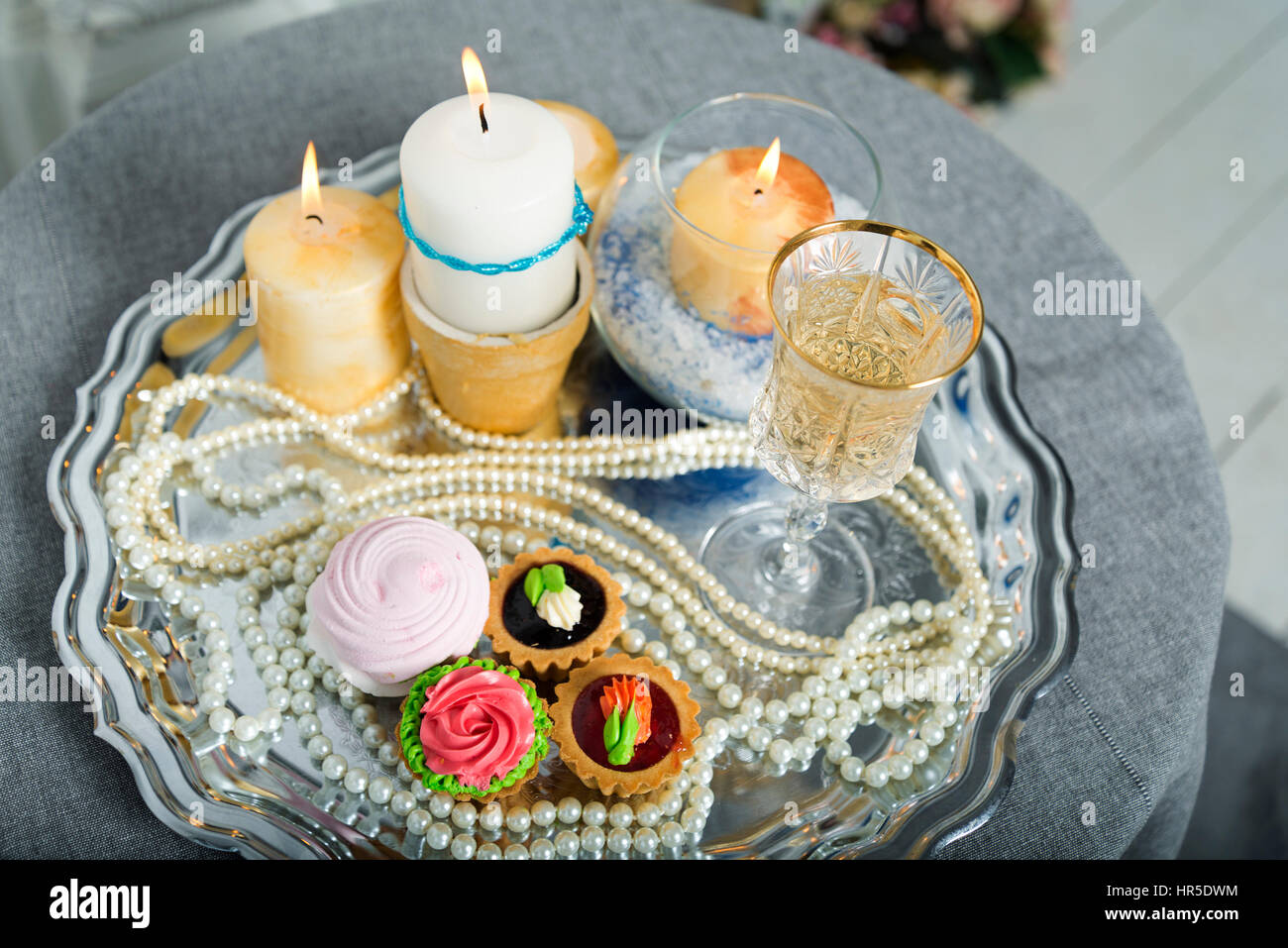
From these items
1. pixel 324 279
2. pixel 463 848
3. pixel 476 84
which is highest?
pixel 476 84

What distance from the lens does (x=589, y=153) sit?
0.77 meters

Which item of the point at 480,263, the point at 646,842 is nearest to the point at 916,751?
the point at 646,842

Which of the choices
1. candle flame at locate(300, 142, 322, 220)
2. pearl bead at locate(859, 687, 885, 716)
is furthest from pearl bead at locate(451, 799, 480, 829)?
candle flame at locate(300, 142, 322, 220)

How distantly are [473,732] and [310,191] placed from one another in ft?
1.13

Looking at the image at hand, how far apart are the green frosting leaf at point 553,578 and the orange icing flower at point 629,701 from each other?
67mm

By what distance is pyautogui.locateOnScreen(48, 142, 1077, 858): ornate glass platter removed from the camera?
612 mm

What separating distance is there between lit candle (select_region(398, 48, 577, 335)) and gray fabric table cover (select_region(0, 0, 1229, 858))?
275 millimetres

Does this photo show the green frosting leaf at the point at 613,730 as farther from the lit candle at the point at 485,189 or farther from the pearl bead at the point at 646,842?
the lit candle at the point at 485,189

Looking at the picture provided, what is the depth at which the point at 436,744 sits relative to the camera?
0.58 metres

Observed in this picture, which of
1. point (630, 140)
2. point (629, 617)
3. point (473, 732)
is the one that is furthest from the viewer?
point (630, 140)

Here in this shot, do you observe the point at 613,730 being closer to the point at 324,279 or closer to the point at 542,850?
the point at 542,850

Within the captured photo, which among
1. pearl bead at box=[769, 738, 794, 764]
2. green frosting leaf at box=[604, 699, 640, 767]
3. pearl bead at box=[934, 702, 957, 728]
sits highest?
green frosting leaf at box=[604, 699, 640, 767]

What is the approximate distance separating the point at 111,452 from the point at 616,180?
1.26 feet

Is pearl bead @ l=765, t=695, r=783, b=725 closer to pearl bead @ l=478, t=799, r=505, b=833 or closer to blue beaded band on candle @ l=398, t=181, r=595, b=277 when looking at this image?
pearl bead @ l=478, t=799, r=505, b=833
